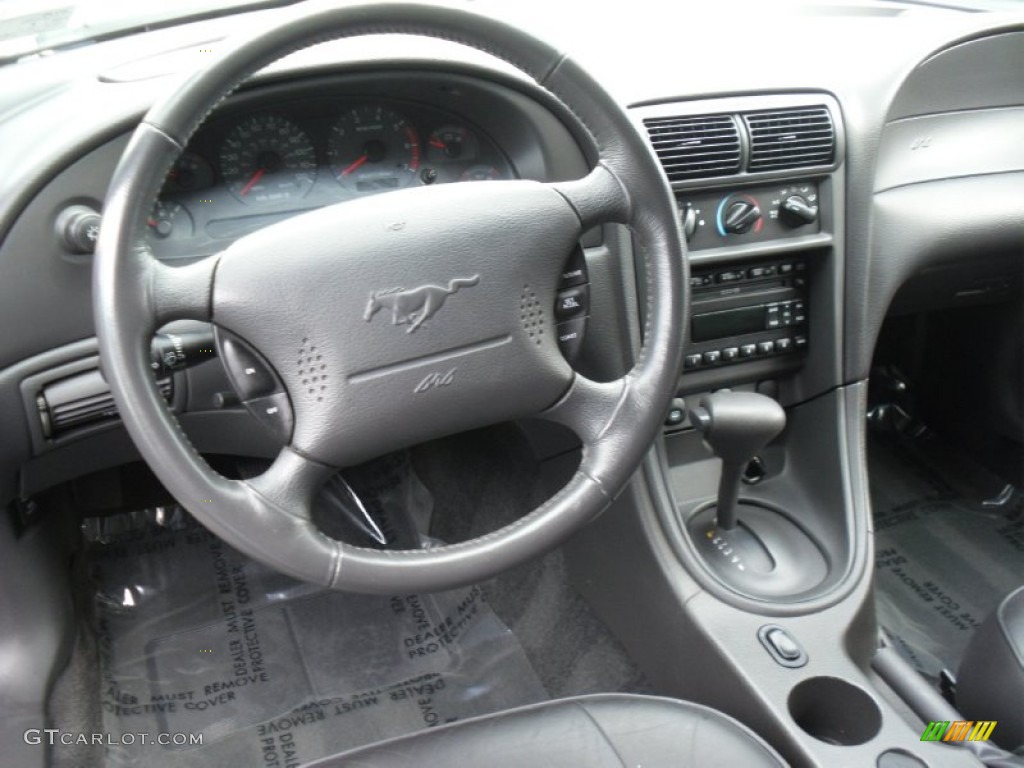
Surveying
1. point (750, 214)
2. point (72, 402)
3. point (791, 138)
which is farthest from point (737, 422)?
point (72, 402)

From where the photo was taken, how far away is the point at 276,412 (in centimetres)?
104

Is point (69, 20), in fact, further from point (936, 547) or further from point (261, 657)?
point (936, 547)

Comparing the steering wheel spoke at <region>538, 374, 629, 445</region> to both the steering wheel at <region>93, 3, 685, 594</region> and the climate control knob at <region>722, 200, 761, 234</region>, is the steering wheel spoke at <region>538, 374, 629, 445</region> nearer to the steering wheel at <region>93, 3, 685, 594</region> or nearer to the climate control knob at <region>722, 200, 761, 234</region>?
the steering wheel at <region>93, 3, 685, 594</region>

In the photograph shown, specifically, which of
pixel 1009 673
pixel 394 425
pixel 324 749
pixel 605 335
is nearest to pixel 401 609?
pixel 324 749

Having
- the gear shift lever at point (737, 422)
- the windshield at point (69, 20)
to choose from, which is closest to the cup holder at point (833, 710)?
the gear shift lever at point (737, 422)

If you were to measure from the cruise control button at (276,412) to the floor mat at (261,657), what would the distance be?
634mm

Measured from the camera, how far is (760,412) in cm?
133

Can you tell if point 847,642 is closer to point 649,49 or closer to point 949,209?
point 949,209

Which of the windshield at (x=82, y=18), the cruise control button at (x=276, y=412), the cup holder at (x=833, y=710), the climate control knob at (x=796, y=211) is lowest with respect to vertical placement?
the cup holder at (x=833, y=710)

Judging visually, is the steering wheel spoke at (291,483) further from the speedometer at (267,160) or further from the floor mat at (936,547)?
the floor mat at (936,547)

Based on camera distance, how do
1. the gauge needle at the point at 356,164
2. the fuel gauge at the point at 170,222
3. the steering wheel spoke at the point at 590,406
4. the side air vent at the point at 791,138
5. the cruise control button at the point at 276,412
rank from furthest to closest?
1. the side air vent at the point at 791,138
2. the gauge needle at the point at 356,164
3. the fuel gauge at the point at 170,222
4. the steering wheel spoke at the point at 590,406
5. the cruise control button at the point at 276,412

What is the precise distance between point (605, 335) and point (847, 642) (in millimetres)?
519

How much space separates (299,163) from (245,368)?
0.41m

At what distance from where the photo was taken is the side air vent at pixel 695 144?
4.72ft
